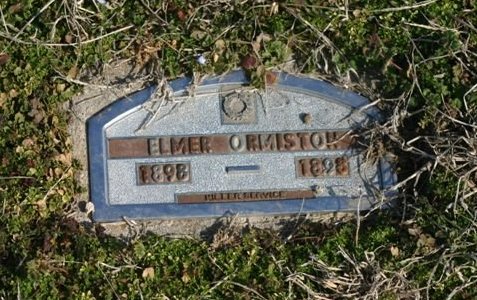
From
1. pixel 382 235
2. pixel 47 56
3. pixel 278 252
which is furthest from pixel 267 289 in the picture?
pixel 47 56

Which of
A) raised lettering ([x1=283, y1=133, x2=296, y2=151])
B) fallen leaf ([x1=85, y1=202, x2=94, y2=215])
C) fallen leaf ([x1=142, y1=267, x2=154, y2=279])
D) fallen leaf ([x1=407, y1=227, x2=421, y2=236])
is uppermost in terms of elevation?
raised lettering ([x1=283, y1=133, x2=296, y2=151])

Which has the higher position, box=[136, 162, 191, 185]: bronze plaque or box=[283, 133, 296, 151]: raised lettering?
box=[283, 133, 296, 151]: raised lettering

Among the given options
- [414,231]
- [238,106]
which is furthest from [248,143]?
[414,231]

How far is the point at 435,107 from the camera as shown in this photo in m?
4.05

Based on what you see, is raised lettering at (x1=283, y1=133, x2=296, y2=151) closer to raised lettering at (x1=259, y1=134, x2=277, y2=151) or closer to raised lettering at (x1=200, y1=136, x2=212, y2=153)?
raised lettering at (x1=259, y1=134, x2=277, y2=151)

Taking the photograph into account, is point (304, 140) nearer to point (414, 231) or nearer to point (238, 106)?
point (238, 106)

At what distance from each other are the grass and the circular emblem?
0.13 meters

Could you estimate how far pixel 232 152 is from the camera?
160 inches

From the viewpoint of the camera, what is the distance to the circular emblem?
4098mm

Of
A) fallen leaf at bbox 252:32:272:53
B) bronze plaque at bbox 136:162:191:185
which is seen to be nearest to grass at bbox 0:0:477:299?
fallen leaf at bbox 252:32:272:53

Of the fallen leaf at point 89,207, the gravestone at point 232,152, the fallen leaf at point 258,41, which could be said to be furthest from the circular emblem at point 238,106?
the fallen leaf at point 89,207

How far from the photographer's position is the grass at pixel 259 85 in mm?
3910

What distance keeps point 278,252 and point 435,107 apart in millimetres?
988

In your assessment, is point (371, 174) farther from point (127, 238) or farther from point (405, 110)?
point (127, 238)
